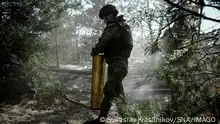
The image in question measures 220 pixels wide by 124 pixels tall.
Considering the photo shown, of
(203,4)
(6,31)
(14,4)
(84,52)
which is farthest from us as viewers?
(84,52)

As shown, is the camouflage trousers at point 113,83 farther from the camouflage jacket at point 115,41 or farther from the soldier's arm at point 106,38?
the soldier's arm at point 106,38

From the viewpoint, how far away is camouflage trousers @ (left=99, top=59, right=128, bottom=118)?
13.9ft

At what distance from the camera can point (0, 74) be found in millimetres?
5723

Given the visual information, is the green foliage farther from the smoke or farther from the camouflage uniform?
the smoke

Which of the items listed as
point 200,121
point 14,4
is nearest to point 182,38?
point 200,121

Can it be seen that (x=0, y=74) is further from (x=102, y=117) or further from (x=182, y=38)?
(x=182, y=38)

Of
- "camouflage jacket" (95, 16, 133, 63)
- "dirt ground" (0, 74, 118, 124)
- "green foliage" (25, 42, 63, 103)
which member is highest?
"camouflage jacket" (95, 16, 133, 63)

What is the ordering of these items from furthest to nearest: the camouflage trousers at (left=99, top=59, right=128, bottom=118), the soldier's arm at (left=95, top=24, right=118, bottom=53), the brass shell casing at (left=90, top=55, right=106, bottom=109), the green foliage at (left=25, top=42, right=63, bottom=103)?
the green foliage at (left=25, top=42, right=63, bottom=103) < the brass shell casing at (left=90, top=55, right=106, bottom=109) < the soldier's arm at (left=95, top=24, right=118, bottom=53) < the camouflage trousers at (left=99, top=59, right=128, bottom=118)

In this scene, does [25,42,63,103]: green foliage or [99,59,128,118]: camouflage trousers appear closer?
[99,59,128,118]: camouflage trousers

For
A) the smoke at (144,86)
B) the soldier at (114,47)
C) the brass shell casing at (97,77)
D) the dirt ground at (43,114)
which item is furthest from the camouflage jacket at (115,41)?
the dirt ground at (43,114)

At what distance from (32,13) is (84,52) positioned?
21.0m

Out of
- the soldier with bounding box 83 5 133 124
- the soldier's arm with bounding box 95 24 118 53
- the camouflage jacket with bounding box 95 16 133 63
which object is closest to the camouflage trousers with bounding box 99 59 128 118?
the soldier with bounding box 83 5 133 124

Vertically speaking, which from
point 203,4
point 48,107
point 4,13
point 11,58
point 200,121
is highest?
point 4,13

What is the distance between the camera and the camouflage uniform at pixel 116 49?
4.36 m
